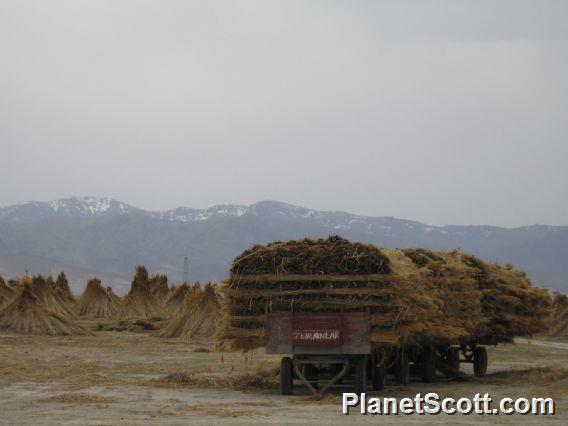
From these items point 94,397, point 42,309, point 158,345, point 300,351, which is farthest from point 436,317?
point 42,309

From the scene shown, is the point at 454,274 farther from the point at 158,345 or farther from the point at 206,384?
the point at 158,345

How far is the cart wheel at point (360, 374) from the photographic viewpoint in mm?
18516

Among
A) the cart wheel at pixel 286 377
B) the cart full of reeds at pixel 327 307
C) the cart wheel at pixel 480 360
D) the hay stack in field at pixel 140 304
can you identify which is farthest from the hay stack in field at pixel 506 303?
the hay stack in field at pixel 140 304

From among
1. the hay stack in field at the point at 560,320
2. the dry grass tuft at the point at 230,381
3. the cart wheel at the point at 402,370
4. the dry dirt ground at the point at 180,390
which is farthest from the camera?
the hay stack in field at the point at 560,320

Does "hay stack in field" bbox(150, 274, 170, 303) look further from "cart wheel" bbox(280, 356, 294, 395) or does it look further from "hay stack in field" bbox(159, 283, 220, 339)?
"cart wheel" bbox(280, 356, 294, 395)

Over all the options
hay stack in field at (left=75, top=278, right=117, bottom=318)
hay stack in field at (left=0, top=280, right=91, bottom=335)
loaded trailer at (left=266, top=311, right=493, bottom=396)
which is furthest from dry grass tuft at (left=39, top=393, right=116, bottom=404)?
hay stack in field at (left=75, top=278, right=117, bottom=318)

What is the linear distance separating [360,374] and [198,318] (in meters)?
23.6

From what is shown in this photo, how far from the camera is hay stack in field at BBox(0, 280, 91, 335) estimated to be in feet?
134

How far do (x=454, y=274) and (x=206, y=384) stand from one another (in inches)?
233

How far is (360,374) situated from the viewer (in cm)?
1856

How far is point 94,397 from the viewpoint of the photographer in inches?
690

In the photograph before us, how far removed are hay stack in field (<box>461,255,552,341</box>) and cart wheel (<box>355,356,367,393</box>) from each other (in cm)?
537

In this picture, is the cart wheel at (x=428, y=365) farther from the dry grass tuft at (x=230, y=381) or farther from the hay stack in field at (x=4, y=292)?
the hay stack in field at (x=4, y=292)

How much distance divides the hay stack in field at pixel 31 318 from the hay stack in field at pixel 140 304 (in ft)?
29.1
